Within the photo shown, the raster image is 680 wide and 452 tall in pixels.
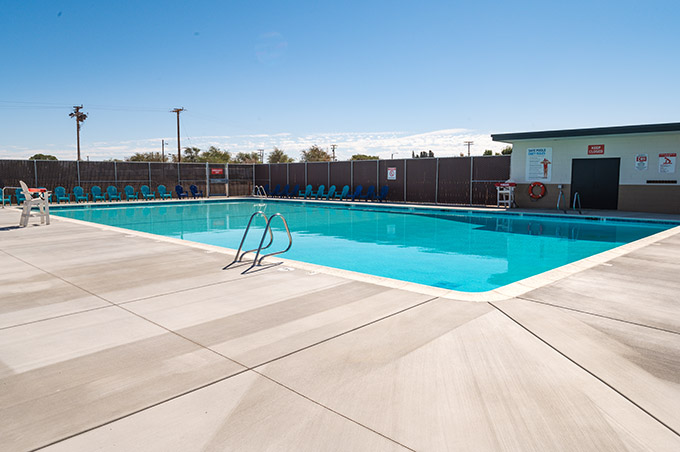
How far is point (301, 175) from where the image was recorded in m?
27.1

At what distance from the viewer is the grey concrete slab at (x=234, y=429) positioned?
7.48 ft

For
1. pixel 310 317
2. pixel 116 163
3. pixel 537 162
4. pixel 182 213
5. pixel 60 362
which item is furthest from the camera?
pixel 116 163

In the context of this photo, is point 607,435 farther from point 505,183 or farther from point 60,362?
point 505,183

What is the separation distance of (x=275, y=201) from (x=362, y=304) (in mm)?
21025

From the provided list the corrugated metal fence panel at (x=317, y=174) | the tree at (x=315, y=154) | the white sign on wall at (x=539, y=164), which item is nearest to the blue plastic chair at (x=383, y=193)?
the corrugated metal fence panel at (x=317, y=174)

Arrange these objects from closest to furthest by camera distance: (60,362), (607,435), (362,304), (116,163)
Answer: (607,435) < (60,362) < (362,304) < (116,163)

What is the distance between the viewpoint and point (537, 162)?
17188 millimetres

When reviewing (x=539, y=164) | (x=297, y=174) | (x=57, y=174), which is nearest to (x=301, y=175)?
(x=297, y=174)

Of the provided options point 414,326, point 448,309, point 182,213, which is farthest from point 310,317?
point 182,213

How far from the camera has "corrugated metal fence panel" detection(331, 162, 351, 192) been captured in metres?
24.7

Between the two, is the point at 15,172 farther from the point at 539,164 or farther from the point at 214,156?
the point at 214,156

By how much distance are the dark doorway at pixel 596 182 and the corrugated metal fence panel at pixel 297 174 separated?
14898 mm

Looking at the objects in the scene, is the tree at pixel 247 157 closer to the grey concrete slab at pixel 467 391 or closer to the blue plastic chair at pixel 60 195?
the blue plastic chair at pixel 60 195

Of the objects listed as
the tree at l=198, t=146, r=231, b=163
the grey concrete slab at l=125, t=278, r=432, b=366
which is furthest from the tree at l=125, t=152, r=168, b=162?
the grey concrete slab at l=125, t=278, r=432, b=366
